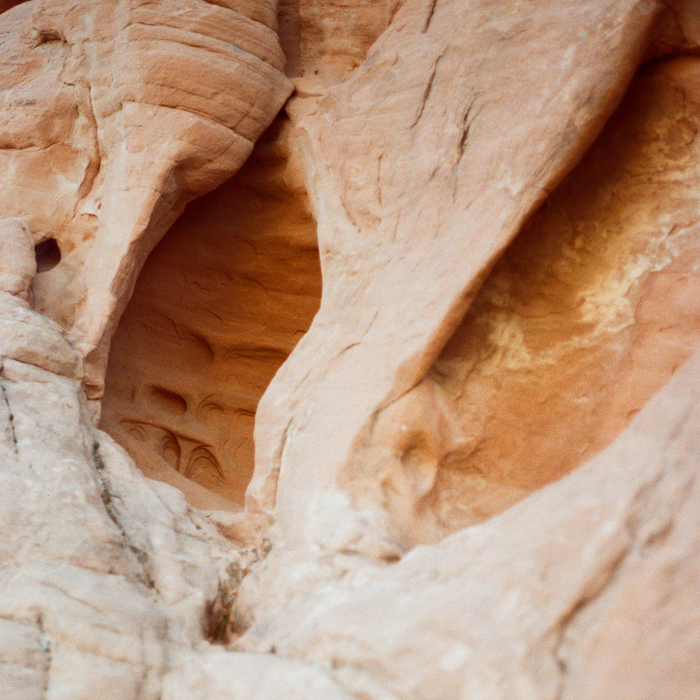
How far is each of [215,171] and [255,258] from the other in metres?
1.07

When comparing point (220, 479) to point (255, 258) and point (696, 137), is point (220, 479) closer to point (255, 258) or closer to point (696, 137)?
point (255, 258)

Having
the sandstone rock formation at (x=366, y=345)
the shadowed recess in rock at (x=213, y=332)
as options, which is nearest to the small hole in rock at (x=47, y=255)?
the sandstone rock formation at (x=366, y=345)

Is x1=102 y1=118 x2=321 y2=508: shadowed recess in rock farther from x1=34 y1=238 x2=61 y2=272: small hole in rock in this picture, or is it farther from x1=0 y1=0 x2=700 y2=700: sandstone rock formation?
x1=34 y1=238 x2=61 y2=272: small hole in rock

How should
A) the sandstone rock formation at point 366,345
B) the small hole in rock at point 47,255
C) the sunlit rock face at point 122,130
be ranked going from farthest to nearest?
the small hole in rock at point 47,255 < the sunlit rock face at point 122,130 < the sandstone rock formation at point 366,345

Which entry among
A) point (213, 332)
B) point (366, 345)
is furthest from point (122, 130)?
point (366, 345)

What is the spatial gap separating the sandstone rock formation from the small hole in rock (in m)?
0.01

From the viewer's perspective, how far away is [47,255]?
4.72m

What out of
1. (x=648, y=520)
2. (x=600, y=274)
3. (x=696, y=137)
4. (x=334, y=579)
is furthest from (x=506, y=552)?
(x=696, y=137)

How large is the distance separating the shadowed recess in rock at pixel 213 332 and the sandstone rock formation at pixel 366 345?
0.10ft

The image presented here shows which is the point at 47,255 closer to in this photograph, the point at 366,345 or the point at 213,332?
the point at 213,332

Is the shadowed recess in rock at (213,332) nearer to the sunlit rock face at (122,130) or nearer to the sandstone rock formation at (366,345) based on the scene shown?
the sandstone rock formation at (366,345)

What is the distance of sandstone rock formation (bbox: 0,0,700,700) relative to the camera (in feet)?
6.60

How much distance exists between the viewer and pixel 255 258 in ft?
17.9

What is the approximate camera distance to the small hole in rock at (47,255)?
466 centimetres
